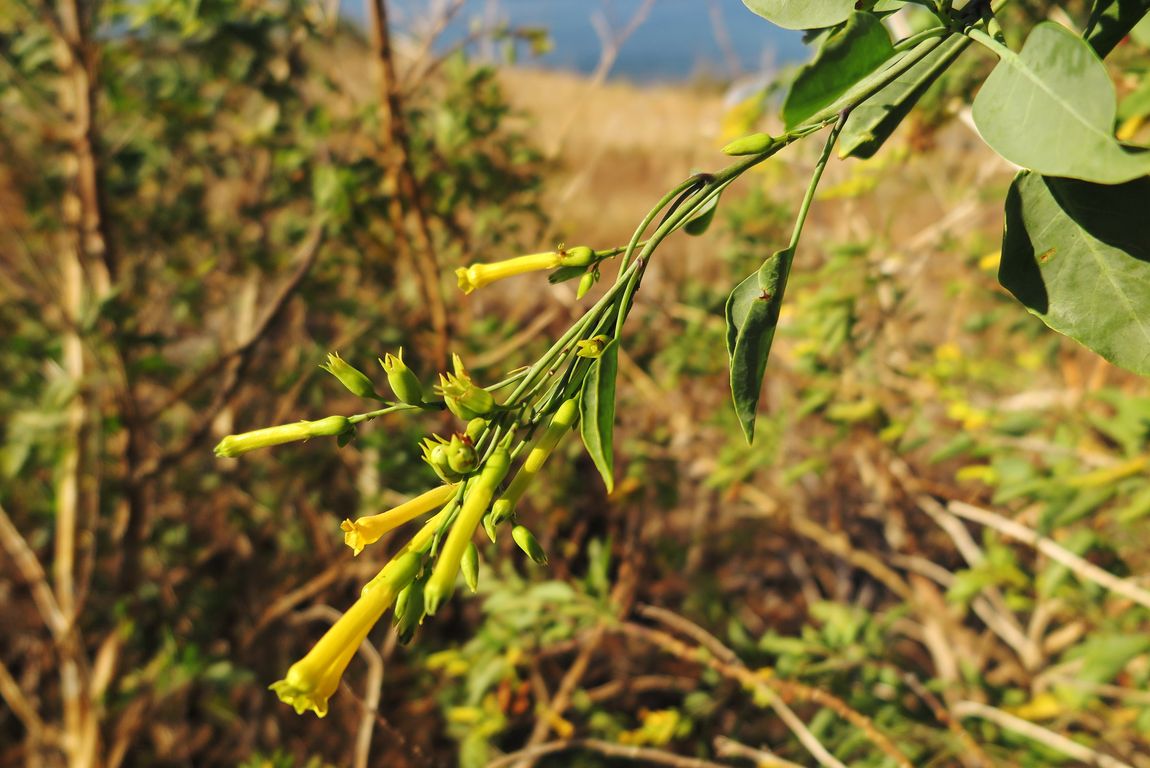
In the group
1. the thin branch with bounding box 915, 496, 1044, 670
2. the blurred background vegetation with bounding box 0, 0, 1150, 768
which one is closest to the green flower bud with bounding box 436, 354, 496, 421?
the blurred background vegetation with bounding box 0, 0, 1150, 768

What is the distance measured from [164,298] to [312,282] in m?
0.90

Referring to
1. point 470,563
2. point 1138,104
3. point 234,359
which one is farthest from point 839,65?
point 234,359

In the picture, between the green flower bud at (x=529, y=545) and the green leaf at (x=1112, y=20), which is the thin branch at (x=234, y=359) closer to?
the green flower bud at (x=529, y=545)

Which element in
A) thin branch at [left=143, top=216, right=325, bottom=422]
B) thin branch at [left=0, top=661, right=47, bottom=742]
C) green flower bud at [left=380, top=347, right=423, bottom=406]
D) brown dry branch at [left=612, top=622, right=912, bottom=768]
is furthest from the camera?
thin branch at [left=0, top=661, right=47, bottom=742]

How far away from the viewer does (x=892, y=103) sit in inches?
20.2

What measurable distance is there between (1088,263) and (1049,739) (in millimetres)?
1150

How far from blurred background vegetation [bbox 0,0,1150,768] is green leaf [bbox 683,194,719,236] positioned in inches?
32.7

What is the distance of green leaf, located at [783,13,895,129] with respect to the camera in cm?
46

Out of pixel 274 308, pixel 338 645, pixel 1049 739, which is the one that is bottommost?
pixel 1049 739

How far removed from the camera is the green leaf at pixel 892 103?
505mm

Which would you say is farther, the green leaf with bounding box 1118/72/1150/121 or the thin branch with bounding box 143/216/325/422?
the thin branch with bounding box 143/216/325/422

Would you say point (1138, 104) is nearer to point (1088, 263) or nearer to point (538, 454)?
point (1088, 263)

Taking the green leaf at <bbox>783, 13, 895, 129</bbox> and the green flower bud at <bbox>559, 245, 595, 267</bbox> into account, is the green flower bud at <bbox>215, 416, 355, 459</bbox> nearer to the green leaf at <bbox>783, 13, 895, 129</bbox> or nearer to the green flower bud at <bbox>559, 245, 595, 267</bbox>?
the green flower bud at <bbox>559, 245, 595, 267</bbox>

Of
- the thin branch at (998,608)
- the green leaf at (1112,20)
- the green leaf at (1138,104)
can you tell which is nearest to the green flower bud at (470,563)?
the green leaf at (1112,20)
